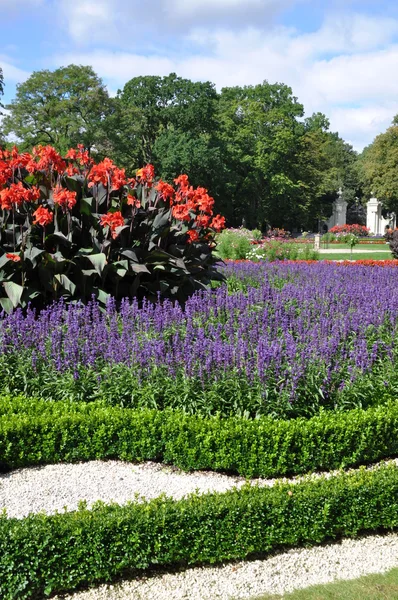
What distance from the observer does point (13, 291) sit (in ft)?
20.6

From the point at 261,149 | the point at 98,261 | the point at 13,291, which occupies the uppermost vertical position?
the point at 261,149

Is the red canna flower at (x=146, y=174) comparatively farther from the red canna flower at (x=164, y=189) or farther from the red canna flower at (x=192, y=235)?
the red canna flower at (x=192, y=235)

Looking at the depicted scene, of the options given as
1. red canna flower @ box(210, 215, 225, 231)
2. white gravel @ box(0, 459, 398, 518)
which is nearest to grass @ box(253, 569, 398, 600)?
white gravel @ box(0, 459, 398, 518)

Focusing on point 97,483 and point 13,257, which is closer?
point 97,483

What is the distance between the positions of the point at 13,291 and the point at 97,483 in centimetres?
278

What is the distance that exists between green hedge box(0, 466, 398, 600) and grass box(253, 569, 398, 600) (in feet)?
1.20

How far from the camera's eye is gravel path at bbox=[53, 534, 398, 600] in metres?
3.16

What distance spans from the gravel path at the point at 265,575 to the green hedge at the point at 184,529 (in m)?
0.07

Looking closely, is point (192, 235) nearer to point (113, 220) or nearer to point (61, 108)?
point (113, 220)

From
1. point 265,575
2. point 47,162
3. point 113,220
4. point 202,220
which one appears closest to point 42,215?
point 113,220

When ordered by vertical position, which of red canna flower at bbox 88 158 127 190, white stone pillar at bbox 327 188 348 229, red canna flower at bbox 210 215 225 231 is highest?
white stone pillar at bbox 327 188 348 229

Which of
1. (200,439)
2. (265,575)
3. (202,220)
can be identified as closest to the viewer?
(265,575)

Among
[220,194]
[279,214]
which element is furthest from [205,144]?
[279,214]

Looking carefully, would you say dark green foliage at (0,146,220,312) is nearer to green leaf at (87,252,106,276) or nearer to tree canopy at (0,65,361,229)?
green leaf at (87,252,106,276)
